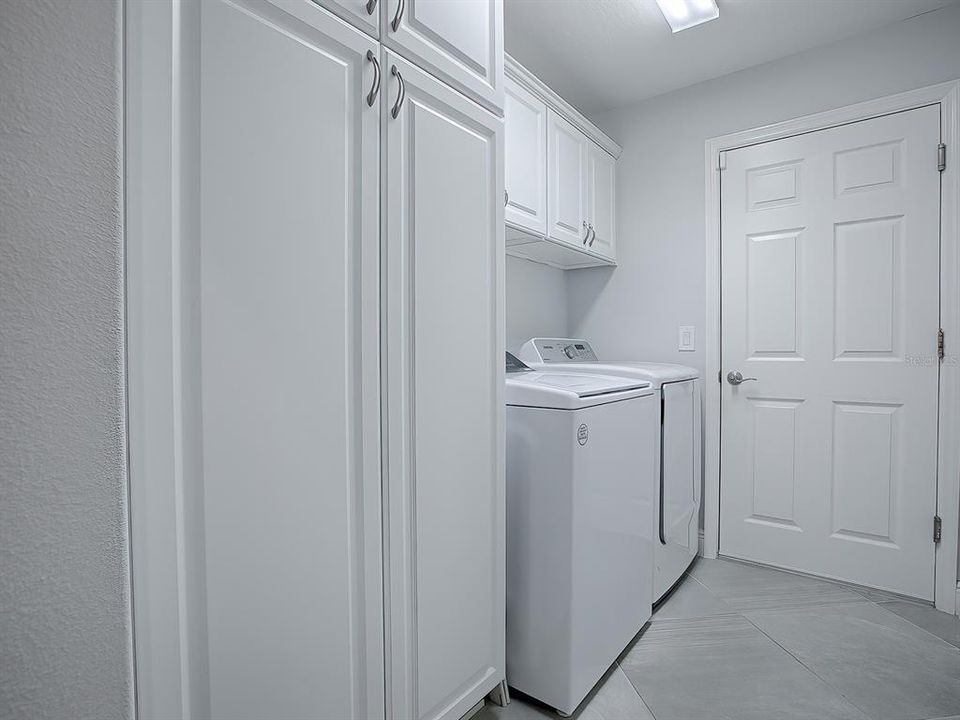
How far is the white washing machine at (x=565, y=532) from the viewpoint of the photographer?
145 cm

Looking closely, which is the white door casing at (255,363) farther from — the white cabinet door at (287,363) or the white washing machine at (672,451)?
the white washing machine at (672,451)

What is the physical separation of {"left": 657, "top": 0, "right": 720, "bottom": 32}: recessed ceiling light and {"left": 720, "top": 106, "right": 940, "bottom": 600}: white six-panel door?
2.38ft

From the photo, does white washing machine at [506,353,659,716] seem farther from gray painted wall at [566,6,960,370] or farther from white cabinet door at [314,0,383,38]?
gray painted wall at [566,6,960,370]

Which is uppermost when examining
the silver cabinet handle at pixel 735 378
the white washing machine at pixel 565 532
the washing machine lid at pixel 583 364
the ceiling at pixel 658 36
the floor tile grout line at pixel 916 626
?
the ceiling at pixel 658 36

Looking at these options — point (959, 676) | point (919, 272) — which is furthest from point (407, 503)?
point (919, 272)

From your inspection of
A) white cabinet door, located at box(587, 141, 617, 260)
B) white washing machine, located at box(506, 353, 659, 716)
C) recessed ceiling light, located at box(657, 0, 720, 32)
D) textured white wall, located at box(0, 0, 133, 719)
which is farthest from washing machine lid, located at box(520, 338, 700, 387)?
textured white wall, located at box(0, 0, 133, 719)

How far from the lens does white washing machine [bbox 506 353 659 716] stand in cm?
145

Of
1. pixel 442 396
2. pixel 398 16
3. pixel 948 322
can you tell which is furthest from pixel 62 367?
pixel 948 322

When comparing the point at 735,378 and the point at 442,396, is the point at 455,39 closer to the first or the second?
the point at 442,396

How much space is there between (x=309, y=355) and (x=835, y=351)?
2.41 meters

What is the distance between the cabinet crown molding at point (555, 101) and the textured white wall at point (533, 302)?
70cm

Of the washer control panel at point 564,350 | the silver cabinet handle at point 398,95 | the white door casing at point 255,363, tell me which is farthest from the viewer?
the washer control panel at point 564,350

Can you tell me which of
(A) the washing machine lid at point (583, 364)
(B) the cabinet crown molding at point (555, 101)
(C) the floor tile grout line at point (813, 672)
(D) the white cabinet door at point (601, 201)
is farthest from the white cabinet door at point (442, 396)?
(D) the white cabinet door at point (601, 201)

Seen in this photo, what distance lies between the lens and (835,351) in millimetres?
2311
